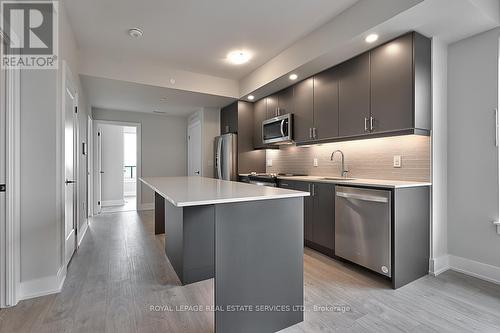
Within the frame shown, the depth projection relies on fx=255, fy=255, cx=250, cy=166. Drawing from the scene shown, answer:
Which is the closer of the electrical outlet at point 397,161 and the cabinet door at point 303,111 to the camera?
the electrical outlet at point 397,161

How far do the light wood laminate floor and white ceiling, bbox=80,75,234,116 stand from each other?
251 cm

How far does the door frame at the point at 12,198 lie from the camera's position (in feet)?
6.00

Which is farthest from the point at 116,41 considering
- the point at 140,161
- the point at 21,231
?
the point at 140,161

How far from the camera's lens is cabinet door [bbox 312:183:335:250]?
106 inches

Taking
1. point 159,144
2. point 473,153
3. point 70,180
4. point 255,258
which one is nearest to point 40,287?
point 70,180

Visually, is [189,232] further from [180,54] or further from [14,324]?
[180,54]

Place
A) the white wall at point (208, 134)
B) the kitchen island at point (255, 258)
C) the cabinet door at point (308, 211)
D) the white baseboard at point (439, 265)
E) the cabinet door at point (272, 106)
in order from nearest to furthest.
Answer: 1. the kitchen island at point (255, 258)
2. the white baseboard at point (439, 265)
3. the cabinet door at point (308, 211)
4. the cabinet door at point (272, 106)
5. the white wall at point (208, 134)

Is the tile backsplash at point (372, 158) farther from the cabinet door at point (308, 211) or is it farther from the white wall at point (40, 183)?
the white wall at point (40, 183)

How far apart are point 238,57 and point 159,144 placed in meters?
3.49

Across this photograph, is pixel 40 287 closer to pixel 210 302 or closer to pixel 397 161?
pixel 210 302

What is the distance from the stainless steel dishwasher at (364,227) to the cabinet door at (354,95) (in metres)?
0.73

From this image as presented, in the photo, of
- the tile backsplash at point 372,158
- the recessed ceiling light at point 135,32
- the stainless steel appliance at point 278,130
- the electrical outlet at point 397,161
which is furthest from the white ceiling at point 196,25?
the electrical outlet at point 397,161

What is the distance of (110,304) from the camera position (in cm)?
188

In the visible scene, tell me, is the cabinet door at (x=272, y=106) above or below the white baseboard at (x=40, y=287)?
above
